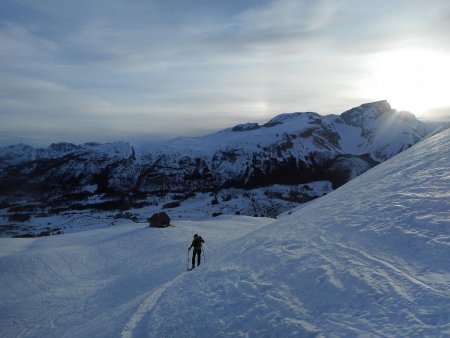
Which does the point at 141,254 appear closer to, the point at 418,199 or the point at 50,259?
the point at 50,259

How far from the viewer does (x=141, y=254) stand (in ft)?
119

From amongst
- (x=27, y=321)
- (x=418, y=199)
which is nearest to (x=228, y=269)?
(x=418, y=199)

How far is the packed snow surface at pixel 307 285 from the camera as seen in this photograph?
11047 mm

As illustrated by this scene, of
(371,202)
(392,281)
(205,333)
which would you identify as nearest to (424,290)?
(392,281)

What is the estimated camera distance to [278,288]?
1398 centimetres

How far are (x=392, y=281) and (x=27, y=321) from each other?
2043cm

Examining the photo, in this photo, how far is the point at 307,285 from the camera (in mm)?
13484

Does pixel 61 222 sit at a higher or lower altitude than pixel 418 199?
lower

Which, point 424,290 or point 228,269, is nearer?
point 424,290

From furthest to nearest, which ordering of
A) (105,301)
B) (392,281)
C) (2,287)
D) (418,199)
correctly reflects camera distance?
(2,287)
(105,301)
(418,199)
(392,281)

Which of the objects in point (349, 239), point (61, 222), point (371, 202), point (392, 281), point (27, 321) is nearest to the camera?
point (392, 281)

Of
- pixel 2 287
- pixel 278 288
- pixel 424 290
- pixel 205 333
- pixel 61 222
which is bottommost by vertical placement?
pixel 61 222

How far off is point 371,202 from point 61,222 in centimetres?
19898

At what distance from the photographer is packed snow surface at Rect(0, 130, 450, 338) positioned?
11047 mm
